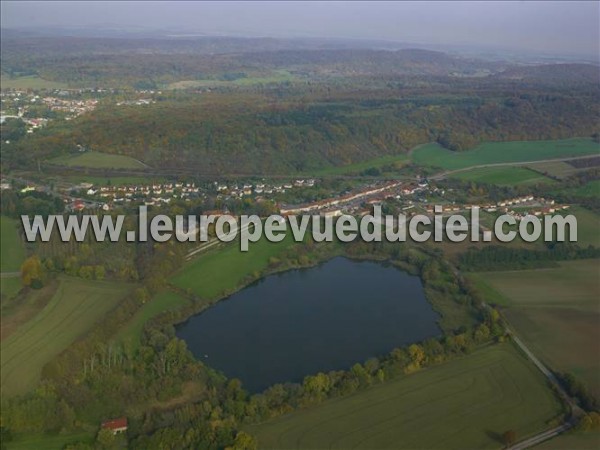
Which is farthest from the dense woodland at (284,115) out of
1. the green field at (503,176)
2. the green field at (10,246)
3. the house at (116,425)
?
the house at (116,425)

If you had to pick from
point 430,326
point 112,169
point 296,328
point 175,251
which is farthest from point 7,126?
point 430,326

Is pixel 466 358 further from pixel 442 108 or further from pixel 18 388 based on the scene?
pixel 442 108

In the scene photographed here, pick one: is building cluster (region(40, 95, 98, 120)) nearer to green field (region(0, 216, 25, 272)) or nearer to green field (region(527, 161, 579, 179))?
green field (region(0, 216, 25, 272))

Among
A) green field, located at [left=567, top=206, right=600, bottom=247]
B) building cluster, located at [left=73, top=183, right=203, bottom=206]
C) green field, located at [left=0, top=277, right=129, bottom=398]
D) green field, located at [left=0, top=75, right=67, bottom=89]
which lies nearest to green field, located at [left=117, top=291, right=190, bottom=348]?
green field, located at [left=0, top=277, right=129, bottom=398]

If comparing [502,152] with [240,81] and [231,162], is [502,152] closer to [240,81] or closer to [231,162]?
[231,162]

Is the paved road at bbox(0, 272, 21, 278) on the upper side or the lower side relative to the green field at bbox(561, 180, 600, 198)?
upper
